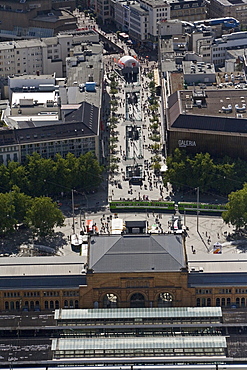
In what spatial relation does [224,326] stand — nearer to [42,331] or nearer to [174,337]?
[174,337]

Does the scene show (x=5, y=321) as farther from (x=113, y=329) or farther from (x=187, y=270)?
(x=187, y=270)

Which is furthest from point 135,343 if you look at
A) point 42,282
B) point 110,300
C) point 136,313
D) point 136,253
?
point 42,282

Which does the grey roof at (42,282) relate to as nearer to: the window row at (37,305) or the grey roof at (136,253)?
the window row at (37,305)

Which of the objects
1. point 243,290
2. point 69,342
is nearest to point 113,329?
point 69,342

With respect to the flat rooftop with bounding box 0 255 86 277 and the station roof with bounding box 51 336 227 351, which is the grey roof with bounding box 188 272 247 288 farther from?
the flat rooftop with bounding box 0 255 86 277

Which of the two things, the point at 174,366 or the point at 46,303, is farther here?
the point at 46,303

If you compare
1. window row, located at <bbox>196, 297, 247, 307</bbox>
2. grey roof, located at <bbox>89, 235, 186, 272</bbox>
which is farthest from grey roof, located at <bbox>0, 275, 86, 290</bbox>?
window row, located at <bbox>196, 297, 247, 307</bbox>
